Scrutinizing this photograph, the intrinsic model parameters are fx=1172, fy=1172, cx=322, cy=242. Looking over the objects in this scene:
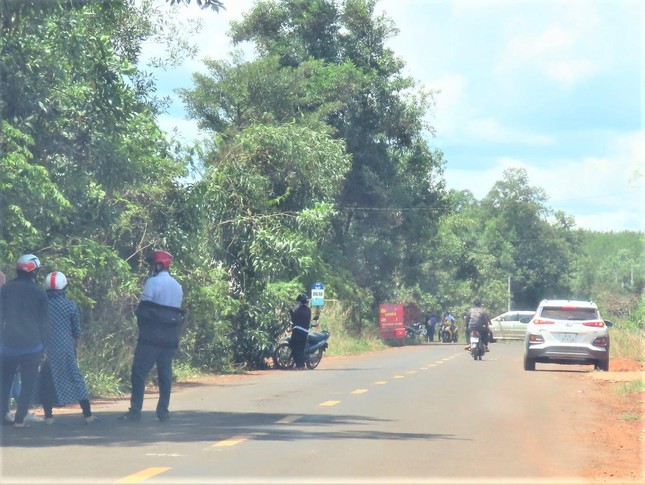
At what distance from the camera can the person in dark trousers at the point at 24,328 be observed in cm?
1232

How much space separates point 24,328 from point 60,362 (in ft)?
2.46

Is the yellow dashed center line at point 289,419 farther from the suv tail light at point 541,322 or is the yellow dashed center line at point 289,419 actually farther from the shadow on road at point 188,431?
the suv tail light at point 541,322

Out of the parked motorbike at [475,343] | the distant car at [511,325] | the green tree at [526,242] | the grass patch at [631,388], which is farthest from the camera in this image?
the green tree at [526,242]

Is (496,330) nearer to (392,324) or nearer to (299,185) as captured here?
(392,324)

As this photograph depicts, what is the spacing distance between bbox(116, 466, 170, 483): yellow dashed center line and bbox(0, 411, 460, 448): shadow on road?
1.71 m

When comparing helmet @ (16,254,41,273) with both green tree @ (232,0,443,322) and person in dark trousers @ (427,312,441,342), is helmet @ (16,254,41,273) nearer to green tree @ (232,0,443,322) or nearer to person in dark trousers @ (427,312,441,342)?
green tree @ (232,0,443,322)

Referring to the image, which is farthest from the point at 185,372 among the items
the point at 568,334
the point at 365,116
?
the point at 365,116

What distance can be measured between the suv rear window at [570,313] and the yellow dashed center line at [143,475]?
1792 centimetres

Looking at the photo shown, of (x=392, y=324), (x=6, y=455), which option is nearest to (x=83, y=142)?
(x=6, y=455)

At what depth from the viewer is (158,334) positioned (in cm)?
1301

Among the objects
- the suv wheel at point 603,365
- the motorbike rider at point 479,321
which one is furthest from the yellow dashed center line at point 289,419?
the motorbike rider at point 479,321

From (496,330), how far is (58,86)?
43826 mm

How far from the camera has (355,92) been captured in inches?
1955

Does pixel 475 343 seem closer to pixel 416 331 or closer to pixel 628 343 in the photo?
pixel 628 343
